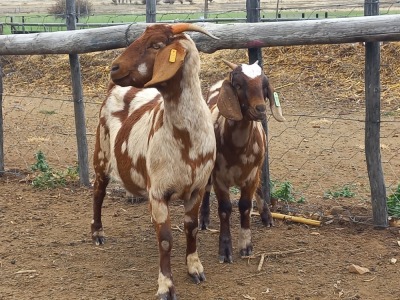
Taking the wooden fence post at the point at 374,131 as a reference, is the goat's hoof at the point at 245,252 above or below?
below

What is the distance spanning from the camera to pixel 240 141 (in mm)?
5562

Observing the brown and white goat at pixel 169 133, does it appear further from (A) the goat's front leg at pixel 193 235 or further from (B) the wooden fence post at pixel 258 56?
(B) the wooden fence post at pixel 258 56

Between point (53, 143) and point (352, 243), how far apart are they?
5.90m

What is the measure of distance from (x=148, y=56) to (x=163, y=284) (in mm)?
1616

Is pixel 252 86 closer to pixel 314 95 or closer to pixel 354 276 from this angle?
pixel 354 276

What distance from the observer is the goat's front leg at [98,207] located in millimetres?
6148

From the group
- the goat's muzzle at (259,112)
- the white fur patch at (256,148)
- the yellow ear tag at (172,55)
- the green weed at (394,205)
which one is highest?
the yellow ear tag at (172,55)

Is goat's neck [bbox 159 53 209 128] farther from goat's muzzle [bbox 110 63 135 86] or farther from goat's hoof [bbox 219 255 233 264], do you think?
goat's hoof [bbox 219 255 233 264]

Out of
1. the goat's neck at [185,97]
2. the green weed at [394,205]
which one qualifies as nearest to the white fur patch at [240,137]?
the goat's neck at [185,97]

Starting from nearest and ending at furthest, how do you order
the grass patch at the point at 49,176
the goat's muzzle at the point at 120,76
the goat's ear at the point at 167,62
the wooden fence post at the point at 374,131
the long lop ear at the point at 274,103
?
the goat's ear at the point at 167,62
the goat's muzzle at the point at 120,76
the long lop ear at the point at 274,103
the wooden fence post at the point at 374,131
the grass patch at the point at 49,176

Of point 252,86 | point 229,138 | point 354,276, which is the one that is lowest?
point 354,276

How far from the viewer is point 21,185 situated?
805 cm

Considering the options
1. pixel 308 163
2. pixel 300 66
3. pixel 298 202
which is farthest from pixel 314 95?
pixel 298 202

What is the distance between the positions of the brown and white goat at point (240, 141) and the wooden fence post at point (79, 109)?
91.2 inches
